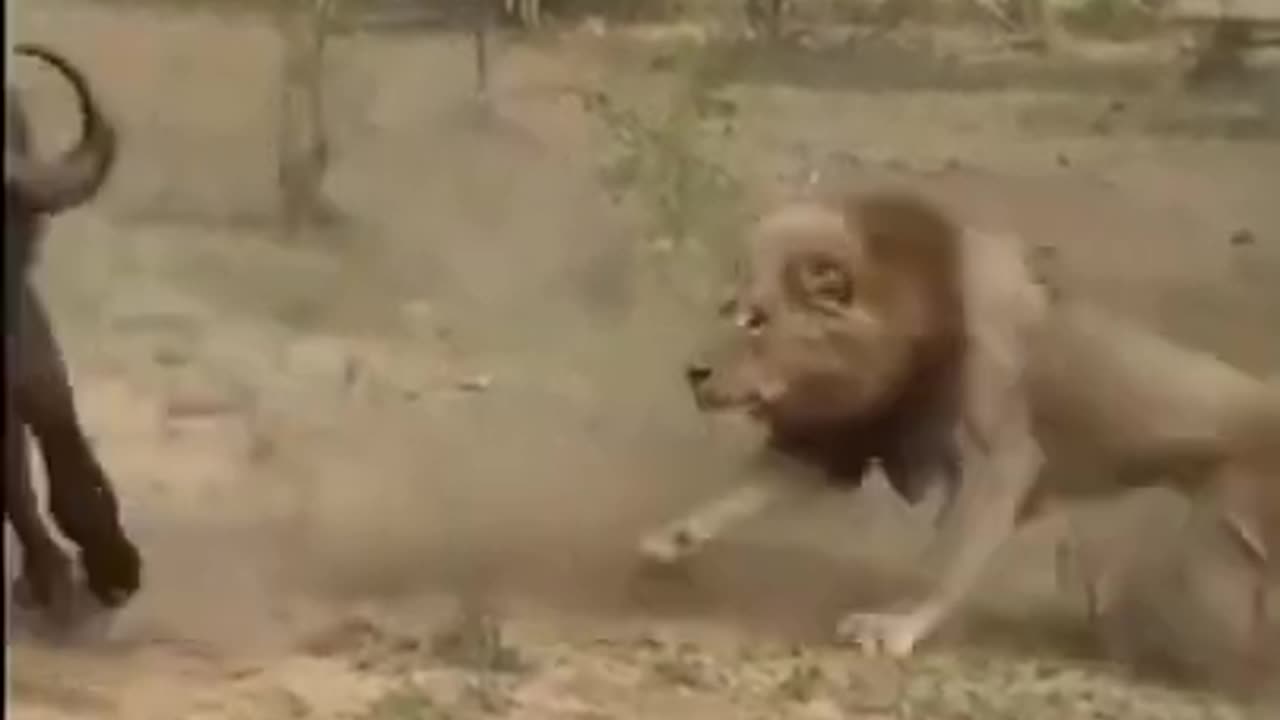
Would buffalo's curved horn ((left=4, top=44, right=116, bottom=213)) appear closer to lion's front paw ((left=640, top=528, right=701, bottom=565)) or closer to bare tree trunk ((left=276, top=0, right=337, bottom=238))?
bare tree trunk ((left=276, top=0, right=337, bottom=238))

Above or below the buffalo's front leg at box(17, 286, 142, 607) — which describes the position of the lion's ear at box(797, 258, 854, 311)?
above

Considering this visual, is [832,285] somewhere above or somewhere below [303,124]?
below

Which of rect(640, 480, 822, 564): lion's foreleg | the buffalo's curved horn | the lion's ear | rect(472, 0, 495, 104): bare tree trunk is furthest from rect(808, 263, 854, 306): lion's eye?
the buffalo's curved horn

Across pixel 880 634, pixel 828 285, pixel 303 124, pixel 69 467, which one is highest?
pixel 303 124

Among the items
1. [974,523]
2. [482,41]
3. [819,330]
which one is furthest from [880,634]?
[482,41]

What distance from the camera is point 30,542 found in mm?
1402

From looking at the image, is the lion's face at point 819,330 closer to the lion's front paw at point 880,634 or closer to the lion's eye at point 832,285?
the lion's eye at point 832,285

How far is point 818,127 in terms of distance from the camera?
1.42 m

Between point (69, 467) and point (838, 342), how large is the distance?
0.50 m

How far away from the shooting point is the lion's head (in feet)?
4.68

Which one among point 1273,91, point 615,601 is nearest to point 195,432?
point 615,601

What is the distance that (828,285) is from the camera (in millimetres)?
1427

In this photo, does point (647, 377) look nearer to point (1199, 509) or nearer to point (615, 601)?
point (615, 601)

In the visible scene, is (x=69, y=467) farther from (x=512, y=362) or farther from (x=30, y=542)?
(x=512, y=362)
